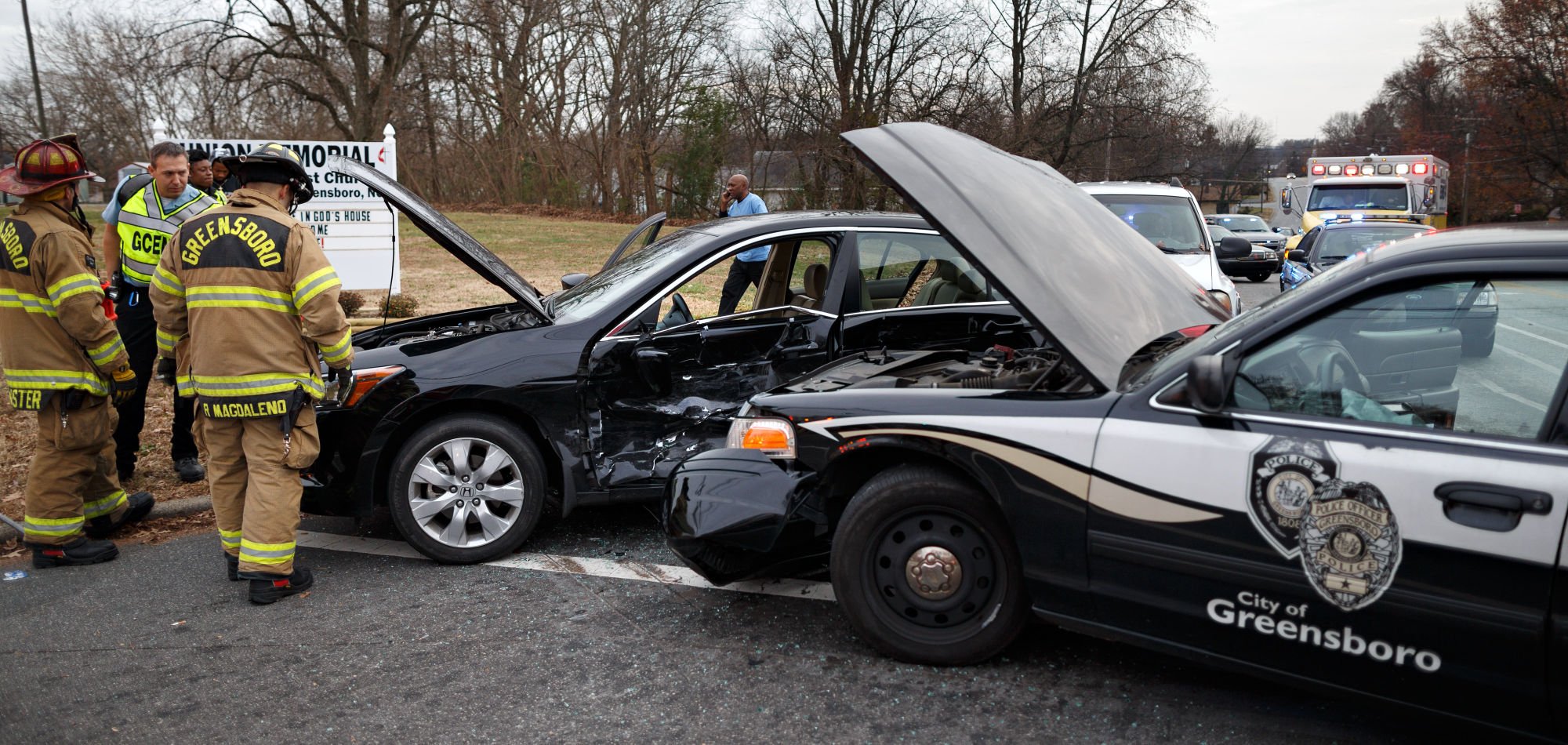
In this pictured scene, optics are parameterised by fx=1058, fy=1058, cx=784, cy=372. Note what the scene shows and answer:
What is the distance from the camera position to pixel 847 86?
26062mm

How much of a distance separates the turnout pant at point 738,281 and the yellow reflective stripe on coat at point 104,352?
3.05m

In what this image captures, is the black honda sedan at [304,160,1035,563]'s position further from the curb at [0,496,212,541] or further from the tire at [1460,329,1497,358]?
the tire at [1460,329,1497,358]

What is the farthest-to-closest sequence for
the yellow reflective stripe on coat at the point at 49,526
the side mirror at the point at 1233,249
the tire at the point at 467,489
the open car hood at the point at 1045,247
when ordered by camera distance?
1. the side mirror at the point at 1233,249
2. the yellow reflective stripe on coat at the point at 49,526
3. the tire at the point at 467,489
4. the open car hood at the point at 1045,247

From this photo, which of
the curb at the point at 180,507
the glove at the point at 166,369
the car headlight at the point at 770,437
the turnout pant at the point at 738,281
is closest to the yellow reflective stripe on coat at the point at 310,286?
the glove at the point at 166,369

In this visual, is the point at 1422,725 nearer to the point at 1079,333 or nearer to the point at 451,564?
the point at 1079,333

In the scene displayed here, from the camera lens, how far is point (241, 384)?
419 centimetres

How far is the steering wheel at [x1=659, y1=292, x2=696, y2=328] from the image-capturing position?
5.03 meters

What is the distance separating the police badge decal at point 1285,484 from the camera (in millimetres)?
2682

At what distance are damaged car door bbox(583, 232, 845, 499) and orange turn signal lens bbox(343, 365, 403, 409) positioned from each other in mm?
862

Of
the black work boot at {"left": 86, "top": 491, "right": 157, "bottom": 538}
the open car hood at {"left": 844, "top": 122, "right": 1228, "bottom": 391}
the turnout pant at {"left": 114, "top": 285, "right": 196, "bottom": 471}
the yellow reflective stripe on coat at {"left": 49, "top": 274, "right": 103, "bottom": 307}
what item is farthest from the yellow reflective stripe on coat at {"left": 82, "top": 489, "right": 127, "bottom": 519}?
the open car hood at {"left": 844, "top": 122, "right": 1228, "bottom": 391}

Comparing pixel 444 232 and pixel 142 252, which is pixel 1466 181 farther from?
pixel 142 252

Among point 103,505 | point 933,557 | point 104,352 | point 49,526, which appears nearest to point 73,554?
point 49,526

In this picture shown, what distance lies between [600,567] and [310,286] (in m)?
1.67

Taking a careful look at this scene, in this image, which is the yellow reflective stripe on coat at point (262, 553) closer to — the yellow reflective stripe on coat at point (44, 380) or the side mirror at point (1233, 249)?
the yellow reflective stripe on coat at point (44, 380)
